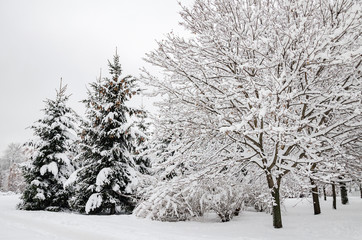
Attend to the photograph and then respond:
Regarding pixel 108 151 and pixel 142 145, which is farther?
pixel 108 151

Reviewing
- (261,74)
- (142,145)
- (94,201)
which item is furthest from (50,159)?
(261,74)

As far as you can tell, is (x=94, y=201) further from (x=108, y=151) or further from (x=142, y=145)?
(x=142, y=145)

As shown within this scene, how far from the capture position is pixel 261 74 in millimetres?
8305

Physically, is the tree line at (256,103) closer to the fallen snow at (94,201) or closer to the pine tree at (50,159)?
the fallen snow at (94,201)

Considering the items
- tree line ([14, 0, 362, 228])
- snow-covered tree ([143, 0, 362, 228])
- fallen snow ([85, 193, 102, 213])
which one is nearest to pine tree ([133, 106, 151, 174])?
tree line ([14, 0, 362, 228])

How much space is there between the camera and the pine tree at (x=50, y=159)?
14642 millimetres

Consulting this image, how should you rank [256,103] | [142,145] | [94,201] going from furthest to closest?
[142,145]
[94,201]
[256,103]

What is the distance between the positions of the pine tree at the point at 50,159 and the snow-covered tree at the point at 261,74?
9.86m

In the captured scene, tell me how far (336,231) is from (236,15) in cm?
709

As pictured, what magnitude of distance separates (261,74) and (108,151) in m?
9.32

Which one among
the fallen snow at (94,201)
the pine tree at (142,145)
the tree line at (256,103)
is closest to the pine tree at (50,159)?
the fallen snow at (94,201)

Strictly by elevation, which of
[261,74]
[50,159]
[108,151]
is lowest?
[50,159]

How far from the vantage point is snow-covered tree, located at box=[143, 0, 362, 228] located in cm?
669

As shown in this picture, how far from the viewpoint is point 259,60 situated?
26.6 feet
